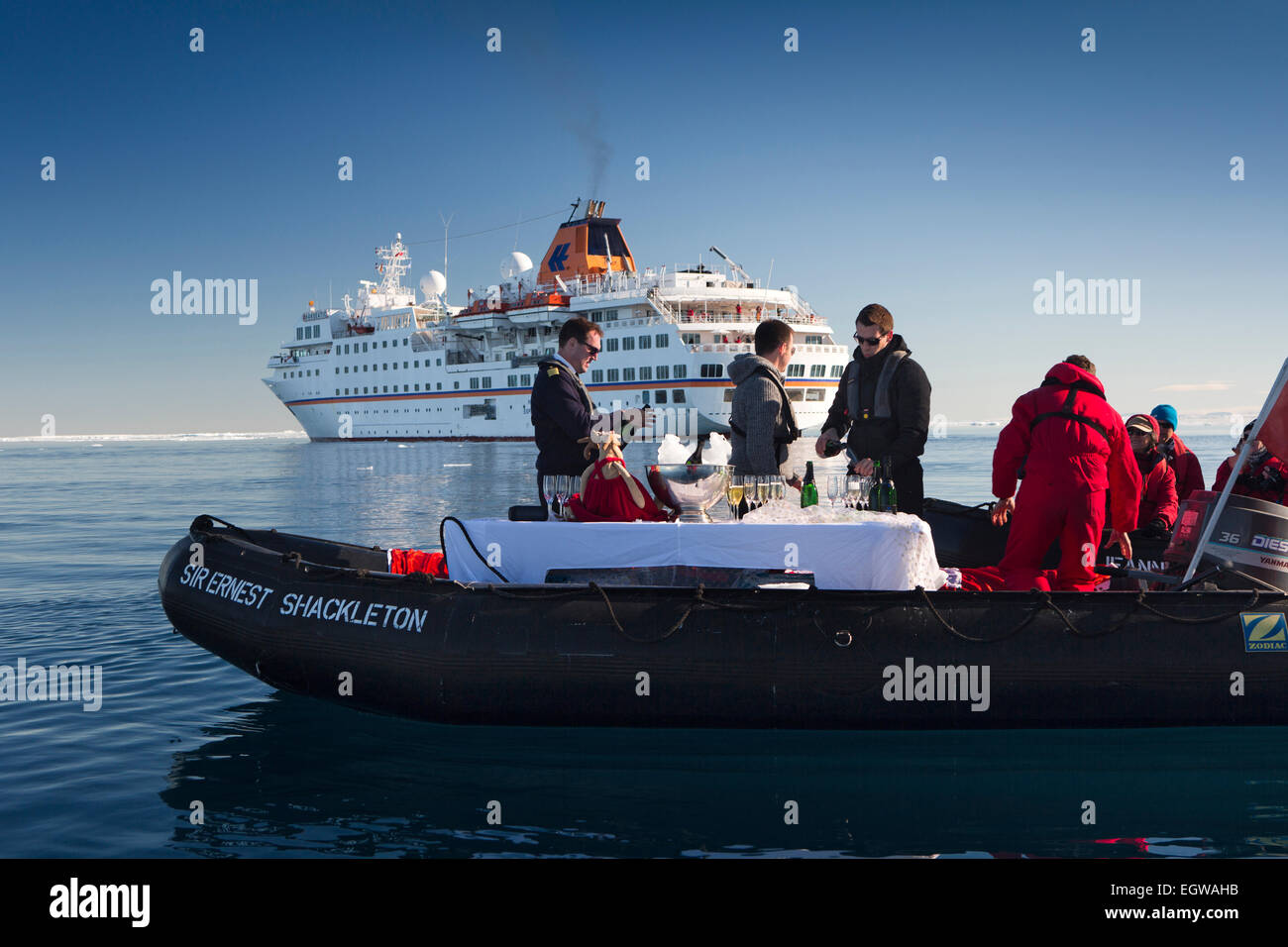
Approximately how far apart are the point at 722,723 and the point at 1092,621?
1.87 metres

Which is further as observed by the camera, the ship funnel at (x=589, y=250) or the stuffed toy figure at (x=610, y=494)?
the ship funnel at (x=589, y=250)

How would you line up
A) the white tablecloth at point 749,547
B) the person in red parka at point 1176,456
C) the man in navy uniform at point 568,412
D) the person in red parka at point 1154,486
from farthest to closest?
1. the person in red parka at point 1176,456
2. the person in red parka at point 1154,486
3. the man in navy uniform at point 568,412
4. the white tablecloth at point 749,547

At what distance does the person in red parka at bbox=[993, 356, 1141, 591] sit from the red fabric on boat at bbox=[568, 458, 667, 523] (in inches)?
69.8

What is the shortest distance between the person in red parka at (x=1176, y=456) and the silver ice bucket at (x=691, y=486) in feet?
13.9

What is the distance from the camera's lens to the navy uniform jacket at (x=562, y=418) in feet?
16.6

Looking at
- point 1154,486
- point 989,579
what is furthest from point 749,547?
point 1154,486

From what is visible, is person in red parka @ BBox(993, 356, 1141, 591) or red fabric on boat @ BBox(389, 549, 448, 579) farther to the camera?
red fabric on boat @ BBox(389, 549, 448, 579)

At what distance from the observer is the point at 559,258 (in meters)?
51.4

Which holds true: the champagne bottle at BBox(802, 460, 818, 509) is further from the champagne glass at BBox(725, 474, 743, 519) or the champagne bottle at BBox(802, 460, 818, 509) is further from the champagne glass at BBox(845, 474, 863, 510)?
the champagne glass at BBox(725, 474, 743, 519)

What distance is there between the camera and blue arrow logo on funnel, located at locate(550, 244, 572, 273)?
51125mm

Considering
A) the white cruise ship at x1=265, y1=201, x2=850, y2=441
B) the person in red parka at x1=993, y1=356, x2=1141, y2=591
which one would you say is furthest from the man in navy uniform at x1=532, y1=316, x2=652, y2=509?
the white cruise ship at x1=265, y1=201, x2=850, y2=441
